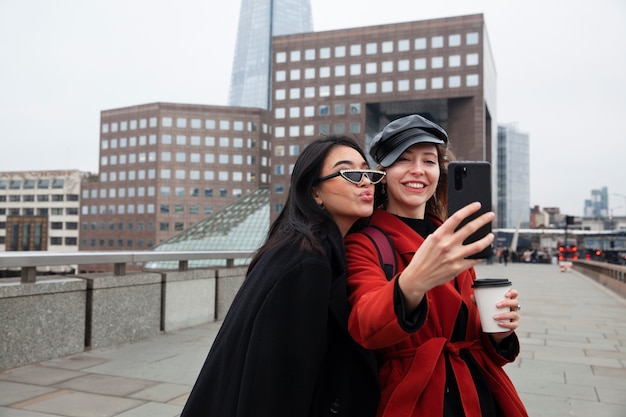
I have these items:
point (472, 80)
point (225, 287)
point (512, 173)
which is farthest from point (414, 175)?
point (512, 173)

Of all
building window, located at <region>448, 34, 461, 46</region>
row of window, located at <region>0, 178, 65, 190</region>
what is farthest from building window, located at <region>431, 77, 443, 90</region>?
row of window, located at <region>0, 178, 65, 190</region>

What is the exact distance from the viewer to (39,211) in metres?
115

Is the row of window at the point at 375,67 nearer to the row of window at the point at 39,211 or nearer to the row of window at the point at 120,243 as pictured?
the row of window at the point at 120,243

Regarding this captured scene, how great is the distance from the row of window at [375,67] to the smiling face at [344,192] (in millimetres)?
71311

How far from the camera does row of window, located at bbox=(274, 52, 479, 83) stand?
228 feet

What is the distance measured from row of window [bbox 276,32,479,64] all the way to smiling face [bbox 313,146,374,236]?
72.1 metres

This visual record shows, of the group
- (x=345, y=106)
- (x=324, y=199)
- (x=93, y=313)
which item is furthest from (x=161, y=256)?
(x=345, y=106)

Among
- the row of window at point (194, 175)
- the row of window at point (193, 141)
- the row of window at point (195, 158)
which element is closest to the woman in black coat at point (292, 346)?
the row of window at point (194, 175)

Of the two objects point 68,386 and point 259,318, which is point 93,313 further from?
point 259,318

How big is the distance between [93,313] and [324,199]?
520 cm

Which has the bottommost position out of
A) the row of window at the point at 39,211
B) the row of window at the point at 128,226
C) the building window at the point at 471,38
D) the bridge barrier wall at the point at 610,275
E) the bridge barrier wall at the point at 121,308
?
the bridge barrier wall at the point at 610,275

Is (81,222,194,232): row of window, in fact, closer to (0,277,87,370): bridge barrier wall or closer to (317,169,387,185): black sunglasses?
(0,277,87,370): bridge barrier wall

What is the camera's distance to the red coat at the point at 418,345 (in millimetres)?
1795

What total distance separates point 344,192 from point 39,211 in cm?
12735
